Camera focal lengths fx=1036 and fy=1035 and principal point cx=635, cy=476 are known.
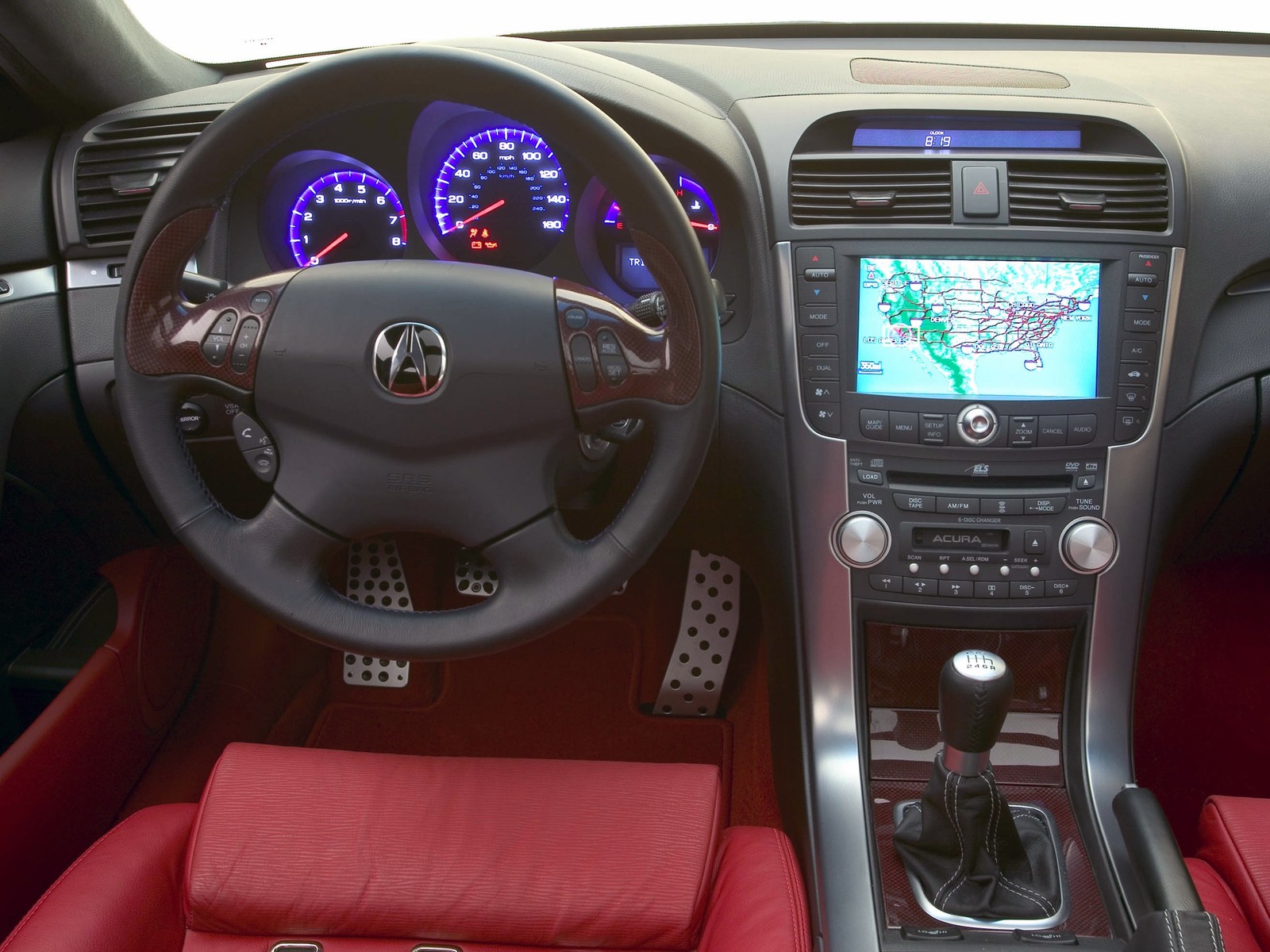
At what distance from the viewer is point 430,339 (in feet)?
3.37

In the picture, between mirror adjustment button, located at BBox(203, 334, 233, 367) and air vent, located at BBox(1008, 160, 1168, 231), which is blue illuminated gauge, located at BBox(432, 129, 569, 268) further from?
air vent, located at BBox(1008, 160, 1168, 231)

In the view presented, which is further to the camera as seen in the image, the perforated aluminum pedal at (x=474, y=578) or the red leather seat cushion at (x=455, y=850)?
the perforated aluminum pedal at (x=474, y=578)

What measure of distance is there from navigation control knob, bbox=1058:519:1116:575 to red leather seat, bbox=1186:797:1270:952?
30cm

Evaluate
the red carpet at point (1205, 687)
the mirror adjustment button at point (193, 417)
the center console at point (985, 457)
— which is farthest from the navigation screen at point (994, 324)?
the mirror adjustment button at point (193, 417)

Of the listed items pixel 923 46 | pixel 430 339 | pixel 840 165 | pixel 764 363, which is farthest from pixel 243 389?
pixel 923 46

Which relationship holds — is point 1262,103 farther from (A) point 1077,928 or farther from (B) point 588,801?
(B) point 588,801

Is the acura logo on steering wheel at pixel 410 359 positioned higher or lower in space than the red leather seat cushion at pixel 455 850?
higher

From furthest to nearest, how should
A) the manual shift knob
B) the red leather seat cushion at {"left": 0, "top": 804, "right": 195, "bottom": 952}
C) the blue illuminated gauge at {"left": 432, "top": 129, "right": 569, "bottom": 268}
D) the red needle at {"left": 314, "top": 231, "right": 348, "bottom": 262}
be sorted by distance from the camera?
the red needle at {"left": 314, "top": 231, "right": 348, "bottom": 262} → the blue illuminated gauge at {"left": 432, "top": 129, "right": 569, "bottom": 268} → the manual shift knob → the red leather seat cushion at {"left": 0, "top": 804, "right": 195, "bottom": 952}

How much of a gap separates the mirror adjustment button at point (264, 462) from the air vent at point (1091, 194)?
0.93 m

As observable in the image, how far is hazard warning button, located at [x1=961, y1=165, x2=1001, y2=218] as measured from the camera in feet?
4.24

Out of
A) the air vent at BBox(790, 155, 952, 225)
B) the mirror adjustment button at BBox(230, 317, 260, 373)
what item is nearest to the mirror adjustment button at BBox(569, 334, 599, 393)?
the mirror adjustment button at BBox(230, 317, 260, 373)

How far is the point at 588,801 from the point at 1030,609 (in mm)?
619

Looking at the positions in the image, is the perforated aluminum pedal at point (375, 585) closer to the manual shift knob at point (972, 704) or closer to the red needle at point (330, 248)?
the red needle at point (330, 248)

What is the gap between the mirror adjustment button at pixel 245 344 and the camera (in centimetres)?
106
